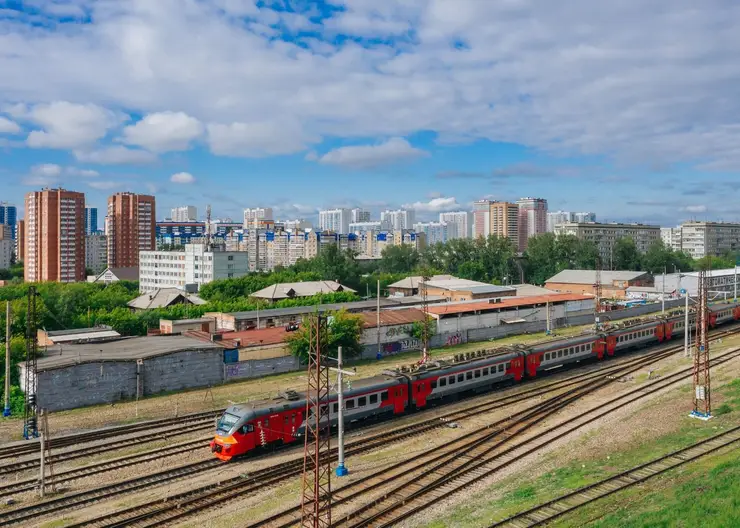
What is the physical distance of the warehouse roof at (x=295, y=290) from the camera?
77000mm

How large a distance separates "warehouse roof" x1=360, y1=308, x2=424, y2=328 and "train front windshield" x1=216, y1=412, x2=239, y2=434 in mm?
25583

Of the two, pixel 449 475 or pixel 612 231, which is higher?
pixel 612 231

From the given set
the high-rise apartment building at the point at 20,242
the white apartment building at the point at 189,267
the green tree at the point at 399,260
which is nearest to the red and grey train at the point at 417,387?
the white apartment building at the point at 189,267

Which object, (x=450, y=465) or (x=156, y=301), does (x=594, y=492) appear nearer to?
(x=450, y=465)

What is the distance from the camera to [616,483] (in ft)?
65.3

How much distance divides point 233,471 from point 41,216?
4607 inches

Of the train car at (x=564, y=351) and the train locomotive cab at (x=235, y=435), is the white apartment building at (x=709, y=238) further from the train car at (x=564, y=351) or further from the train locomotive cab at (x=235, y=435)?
the train locomotive cab at (x=235, y=435)

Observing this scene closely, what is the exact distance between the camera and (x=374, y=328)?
163ft

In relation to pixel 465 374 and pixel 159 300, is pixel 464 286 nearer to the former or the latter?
pixel 159 300

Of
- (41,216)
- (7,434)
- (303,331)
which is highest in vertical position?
(41,216)

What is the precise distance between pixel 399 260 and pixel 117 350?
10128 cm

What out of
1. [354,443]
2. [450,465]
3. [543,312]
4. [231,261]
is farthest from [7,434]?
[231,261]

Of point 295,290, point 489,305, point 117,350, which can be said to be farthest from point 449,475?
point 295,290

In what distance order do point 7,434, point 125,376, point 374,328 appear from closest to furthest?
point 7,434 → point 125,376 → point 374,328
